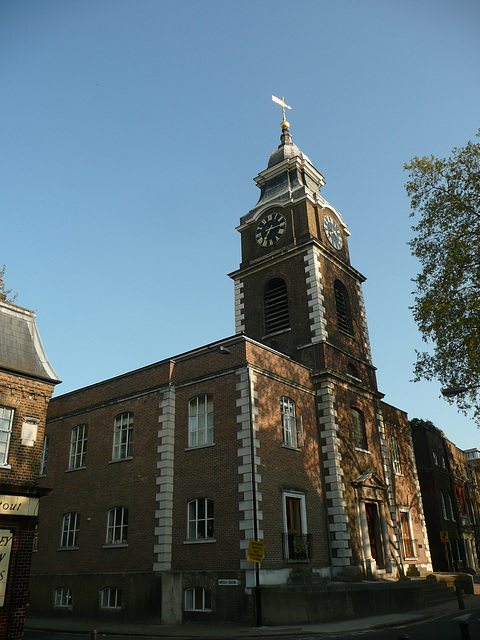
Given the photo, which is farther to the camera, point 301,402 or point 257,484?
point 301,402

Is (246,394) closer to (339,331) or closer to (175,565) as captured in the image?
(175,565)

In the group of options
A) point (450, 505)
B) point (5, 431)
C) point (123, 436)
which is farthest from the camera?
point (450, 505)

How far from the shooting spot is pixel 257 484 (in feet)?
64.7

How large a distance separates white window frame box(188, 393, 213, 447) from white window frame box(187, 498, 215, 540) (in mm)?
2257

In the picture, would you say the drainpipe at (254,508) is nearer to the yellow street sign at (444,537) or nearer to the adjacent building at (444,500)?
the yellow street sign at (444,537)

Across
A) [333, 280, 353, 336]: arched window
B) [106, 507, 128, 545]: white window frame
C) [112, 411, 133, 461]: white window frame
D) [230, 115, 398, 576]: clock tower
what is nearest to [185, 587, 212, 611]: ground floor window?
[106, 507, 128, 545]: white window frame

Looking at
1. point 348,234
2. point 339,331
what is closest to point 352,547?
point 339,331

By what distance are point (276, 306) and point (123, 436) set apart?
1057 centimetres

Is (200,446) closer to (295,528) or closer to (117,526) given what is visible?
(295,528)

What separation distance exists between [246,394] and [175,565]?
23.4 feet

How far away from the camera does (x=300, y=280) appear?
28.3 metres

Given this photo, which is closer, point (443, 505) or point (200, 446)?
point (200, 446)

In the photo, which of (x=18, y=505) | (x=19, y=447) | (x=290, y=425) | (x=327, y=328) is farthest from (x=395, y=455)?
(x=18, y=505)

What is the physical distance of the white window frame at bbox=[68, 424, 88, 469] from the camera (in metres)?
26.2
